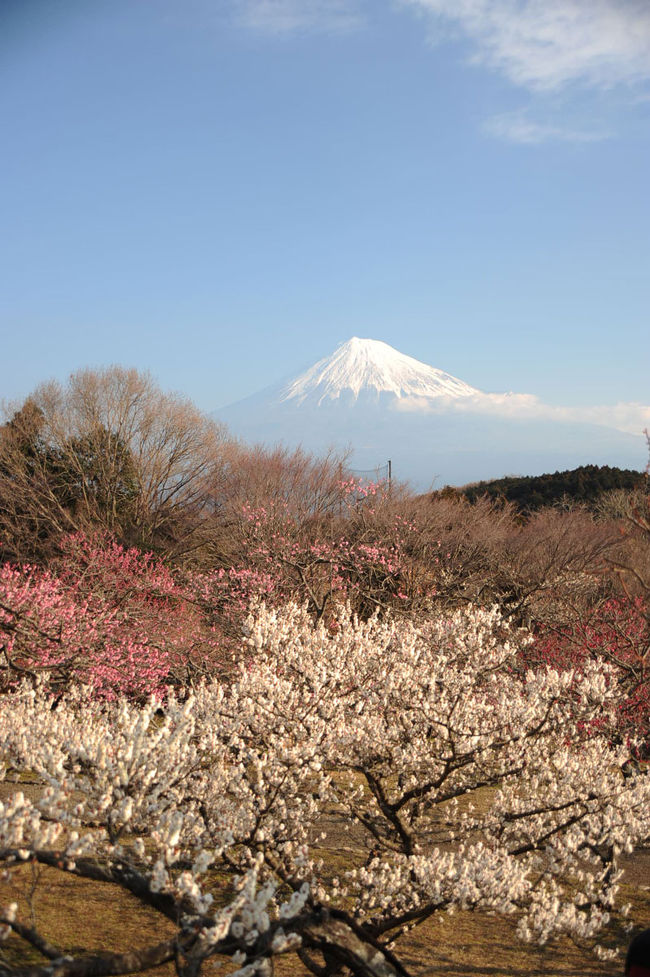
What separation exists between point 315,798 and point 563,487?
40523mm

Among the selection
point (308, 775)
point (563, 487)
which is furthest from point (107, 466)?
point (563, 487)

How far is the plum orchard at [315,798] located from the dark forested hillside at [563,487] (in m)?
34.2

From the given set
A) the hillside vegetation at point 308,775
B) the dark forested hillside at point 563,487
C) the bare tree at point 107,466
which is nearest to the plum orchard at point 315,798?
the hillside vegetation at point 308,775

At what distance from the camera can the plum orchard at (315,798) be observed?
363 centimetres

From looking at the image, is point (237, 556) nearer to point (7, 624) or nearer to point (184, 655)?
point (184, 655)

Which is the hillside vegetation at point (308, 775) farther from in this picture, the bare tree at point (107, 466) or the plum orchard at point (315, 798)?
the bare tree at point (107, 466)

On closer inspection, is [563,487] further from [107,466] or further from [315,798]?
[315,798]

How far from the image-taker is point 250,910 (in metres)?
3.54

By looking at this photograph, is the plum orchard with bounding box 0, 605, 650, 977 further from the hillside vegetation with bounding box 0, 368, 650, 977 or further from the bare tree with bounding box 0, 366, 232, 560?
the bare tree with bounding box 0, 366, 232, 560

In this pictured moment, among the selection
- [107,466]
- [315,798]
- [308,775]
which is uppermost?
[107,466]

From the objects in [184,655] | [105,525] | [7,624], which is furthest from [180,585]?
[7,624]

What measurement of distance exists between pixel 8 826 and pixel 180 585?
15.2 m

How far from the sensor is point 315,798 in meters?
6.33

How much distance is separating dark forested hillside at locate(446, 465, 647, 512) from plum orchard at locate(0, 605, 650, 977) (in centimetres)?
3421
